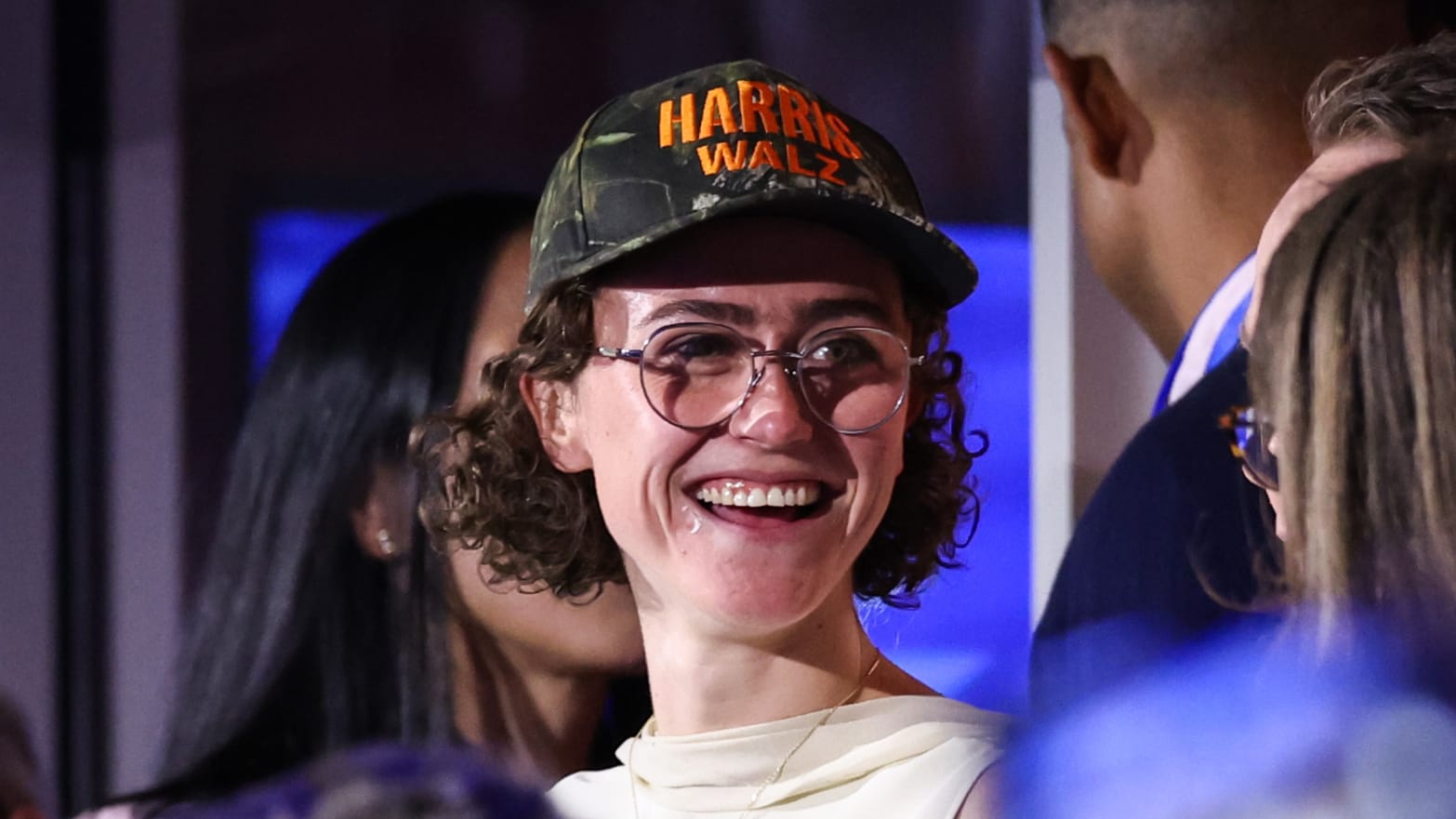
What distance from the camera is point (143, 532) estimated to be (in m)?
2.50

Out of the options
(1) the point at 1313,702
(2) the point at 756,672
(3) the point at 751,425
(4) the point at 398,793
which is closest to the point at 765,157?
→ (3) the point at 751,425

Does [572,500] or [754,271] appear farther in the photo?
[572,500]

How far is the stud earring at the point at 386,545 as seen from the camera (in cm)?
231

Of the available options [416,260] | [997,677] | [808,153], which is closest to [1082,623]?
[997,677]

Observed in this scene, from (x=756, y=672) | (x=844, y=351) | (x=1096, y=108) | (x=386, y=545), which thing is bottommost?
(x=756, y=672)

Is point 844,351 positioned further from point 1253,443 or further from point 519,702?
point 519,702

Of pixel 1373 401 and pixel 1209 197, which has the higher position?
pixel 1209 197

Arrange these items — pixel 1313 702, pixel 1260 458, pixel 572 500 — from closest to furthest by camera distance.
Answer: pixel 1313 702
pixel 1260 458
pixel 572 500

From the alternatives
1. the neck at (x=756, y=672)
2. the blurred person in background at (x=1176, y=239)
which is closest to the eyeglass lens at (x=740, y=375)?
the neck at (x=756, y=672)

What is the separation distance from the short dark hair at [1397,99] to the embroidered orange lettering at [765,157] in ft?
1.83

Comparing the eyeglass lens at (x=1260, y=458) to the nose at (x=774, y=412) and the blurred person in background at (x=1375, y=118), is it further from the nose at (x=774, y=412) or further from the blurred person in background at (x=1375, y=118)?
the nose at (x=774, y=412)

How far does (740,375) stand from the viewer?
152 cm

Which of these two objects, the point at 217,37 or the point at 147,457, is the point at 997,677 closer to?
the point at 147,457

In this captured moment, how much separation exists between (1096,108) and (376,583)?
126 cm
